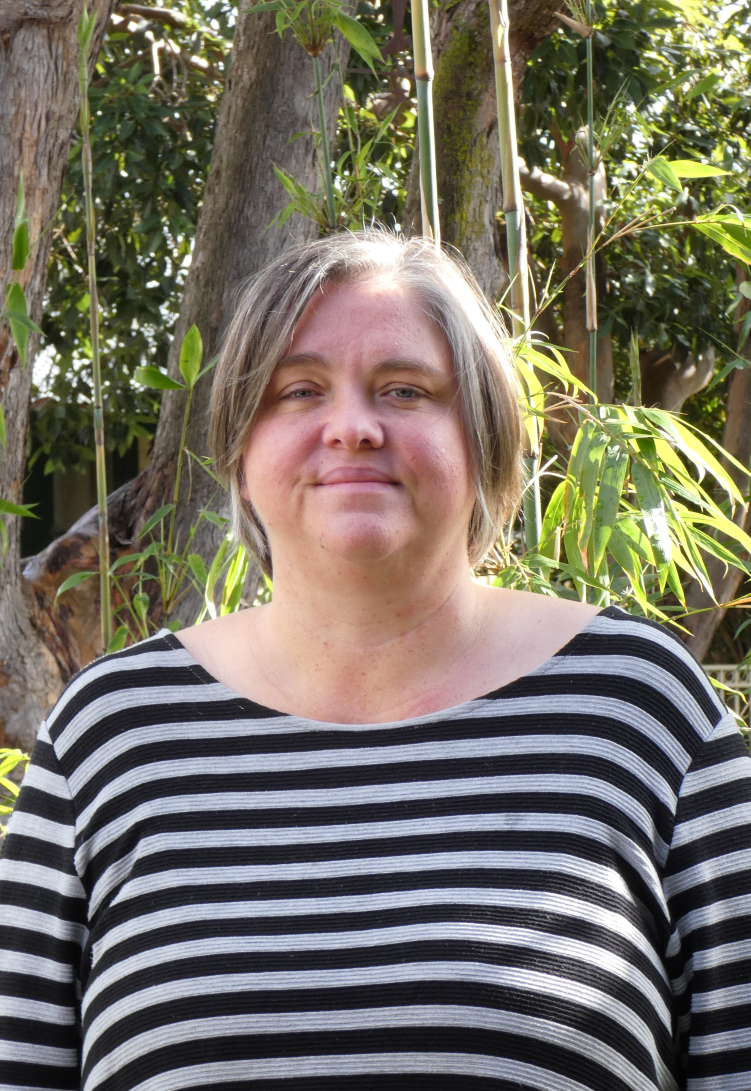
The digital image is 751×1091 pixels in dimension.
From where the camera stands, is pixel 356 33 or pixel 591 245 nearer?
pixel 591 245

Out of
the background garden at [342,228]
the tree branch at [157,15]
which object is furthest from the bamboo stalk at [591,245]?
the tree branch at [157,15]

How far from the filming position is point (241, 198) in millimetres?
2664

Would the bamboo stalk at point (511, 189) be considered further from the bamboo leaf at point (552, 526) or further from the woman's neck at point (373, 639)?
the woman's neck at point (373, 639)

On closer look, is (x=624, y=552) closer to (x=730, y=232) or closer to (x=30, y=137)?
(x=730, y=232)

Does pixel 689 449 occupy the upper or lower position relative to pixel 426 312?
lower

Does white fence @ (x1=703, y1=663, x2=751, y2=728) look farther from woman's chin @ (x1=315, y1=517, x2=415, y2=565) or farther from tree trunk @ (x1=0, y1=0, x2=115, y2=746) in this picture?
woman's chin @ (x1=315, y1=517, x2=415, y2=565)

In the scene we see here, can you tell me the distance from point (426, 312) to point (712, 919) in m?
0.66

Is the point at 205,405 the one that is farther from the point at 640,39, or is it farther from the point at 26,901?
the point at 640,39

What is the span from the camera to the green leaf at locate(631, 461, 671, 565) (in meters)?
1.44

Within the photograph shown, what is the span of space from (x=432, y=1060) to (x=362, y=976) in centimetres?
9

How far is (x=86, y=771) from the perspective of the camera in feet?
3.99

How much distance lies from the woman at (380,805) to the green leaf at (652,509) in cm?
22

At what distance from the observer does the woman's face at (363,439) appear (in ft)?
3.69

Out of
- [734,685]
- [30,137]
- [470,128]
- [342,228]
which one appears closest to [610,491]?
[342,228]
